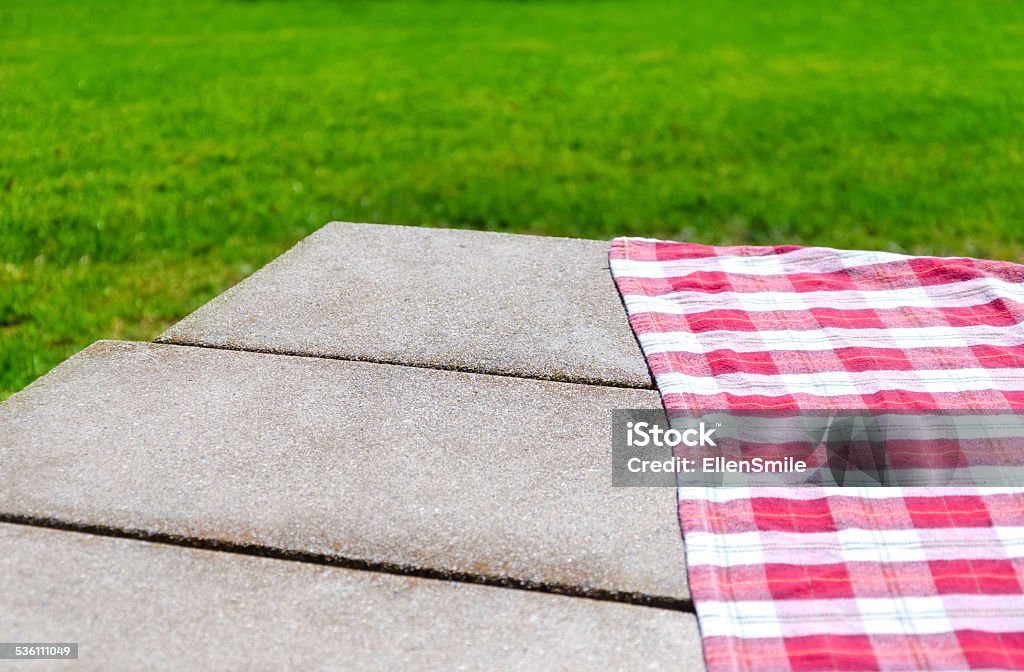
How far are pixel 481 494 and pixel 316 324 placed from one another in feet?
3.22

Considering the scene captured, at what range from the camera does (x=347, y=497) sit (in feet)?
6.87

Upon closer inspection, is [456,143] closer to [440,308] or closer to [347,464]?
[440,308]

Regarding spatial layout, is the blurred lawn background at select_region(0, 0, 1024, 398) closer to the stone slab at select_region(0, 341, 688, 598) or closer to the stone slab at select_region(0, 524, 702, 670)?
the stone slab at select_region(0, 341, 688, 598)

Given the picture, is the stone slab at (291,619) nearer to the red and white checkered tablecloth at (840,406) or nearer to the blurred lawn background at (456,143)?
the red and white checkered tablecloth at (840,406)

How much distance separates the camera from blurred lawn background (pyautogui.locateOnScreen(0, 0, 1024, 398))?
162 inches

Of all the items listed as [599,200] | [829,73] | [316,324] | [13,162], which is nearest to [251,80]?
[13,162]

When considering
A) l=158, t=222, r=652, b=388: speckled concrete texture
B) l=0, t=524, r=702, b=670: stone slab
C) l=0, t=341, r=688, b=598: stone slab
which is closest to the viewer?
l=0, t=524, r=702, b=670: stone slab

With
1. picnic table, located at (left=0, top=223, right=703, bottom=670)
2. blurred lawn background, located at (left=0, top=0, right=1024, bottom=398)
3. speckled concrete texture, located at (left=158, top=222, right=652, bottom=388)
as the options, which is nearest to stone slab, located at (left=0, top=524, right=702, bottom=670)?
picnic table, located at (left=0, top=223, right=703, bottom=670)

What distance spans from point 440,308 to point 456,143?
2835 millimetres

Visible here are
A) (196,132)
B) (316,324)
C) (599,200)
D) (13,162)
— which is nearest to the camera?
(316,324)

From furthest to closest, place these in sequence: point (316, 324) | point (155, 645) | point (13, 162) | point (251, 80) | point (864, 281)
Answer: point (251, 80), point (13, 162), point (864, 281), point (316, 324), point (155, 645)

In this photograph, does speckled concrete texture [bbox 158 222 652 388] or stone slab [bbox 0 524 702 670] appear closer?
stone slab [bbox 0 524 702 670]

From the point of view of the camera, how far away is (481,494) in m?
2.11

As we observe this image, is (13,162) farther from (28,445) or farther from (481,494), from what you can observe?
(481,494)
